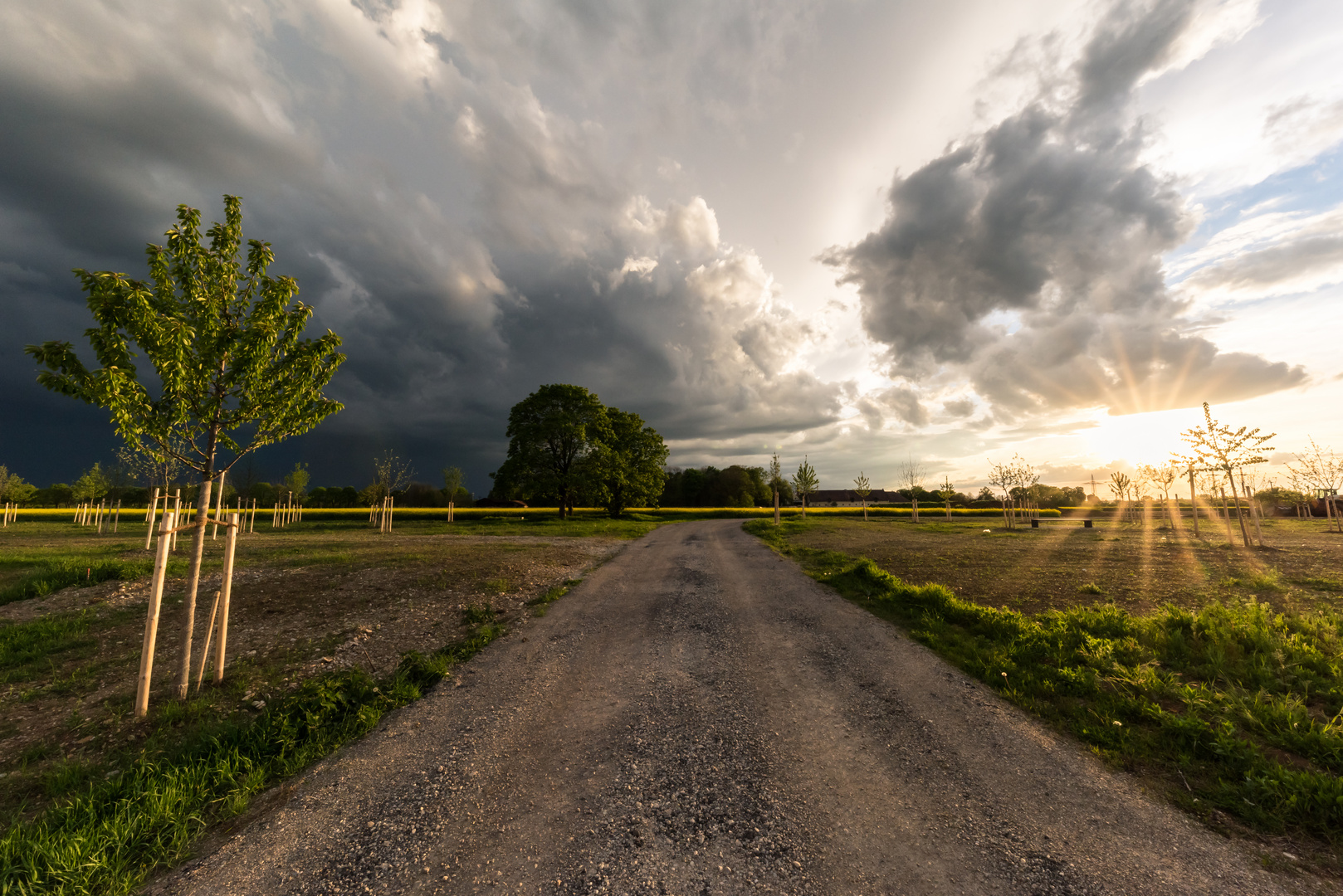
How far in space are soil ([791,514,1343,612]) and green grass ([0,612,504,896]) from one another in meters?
13.7

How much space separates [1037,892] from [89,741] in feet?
33.7

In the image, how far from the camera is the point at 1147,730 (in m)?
5.82

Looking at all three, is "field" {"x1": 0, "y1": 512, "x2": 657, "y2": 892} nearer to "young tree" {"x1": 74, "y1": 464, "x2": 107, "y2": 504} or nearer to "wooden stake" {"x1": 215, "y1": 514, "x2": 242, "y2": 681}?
"wooden stake" {"x1": 215, "y1": 514, "x2": 242, "y2": 681}

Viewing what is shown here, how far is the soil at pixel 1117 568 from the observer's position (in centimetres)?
1147

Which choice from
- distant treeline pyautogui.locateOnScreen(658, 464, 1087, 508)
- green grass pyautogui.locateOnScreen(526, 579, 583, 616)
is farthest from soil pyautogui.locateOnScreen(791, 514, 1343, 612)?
distant treeline pyautogui.locateOnScreen(658, 464, 1087, 508)

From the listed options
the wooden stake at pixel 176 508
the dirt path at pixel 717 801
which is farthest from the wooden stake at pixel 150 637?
the dirt path at pixel 717 801

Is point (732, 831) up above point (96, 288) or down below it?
below

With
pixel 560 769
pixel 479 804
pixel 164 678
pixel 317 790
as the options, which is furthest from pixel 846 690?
pixel 164 678

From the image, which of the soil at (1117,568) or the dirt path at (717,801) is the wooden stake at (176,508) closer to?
the dirt path at (717,801)

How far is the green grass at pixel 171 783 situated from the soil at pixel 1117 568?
13.7 meters

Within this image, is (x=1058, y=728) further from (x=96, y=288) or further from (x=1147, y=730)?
(x=96, y=288)

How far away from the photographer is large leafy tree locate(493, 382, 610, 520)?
141 feet

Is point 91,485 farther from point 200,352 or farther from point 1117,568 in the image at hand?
point 1117,568

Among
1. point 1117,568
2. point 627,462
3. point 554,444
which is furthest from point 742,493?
point 1117,568
